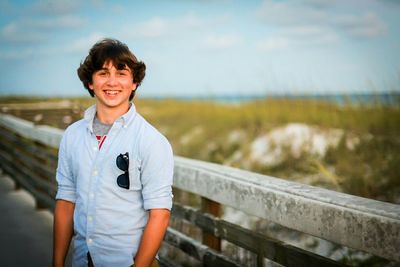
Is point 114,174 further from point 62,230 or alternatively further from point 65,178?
point 62,230

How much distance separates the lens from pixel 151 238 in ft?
6.29

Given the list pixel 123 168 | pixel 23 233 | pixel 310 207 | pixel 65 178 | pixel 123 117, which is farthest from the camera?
pixel 23 233

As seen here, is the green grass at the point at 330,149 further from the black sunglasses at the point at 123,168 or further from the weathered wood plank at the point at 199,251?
the black sunglasses at the point at 123,168

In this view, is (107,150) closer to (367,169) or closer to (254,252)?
→ (254,252)

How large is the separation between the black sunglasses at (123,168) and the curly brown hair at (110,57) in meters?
0.45

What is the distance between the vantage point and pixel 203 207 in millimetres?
2717

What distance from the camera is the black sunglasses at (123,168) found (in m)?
1.96

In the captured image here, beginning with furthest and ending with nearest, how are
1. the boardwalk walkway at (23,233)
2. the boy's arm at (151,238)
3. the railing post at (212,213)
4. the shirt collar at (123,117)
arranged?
the boardwalk walkway at (23,233), the railing post at (212,213), the shirt collar at (123,117), the boy's arm at (151,238)

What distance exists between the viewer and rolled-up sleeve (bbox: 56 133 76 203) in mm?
2203

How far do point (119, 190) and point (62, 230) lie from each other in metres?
0.45

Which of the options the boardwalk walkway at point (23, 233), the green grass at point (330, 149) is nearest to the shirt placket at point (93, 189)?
the boardwalk walkway at point (23, 233)

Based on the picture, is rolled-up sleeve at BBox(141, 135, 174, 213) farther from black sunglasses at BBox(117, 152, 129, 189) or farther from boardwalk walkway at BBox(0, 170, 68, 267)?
boardwalk walkway at BBox(0, 170, 68, 267)

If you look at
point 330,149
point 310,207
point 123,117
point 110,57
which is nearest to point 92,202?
point 123,117

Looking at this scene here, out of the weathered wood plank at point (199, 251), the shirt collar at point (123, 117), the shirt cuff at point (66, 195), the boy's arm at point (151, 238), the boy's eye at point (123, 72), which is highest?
the boy's eye at point (123, 72)
